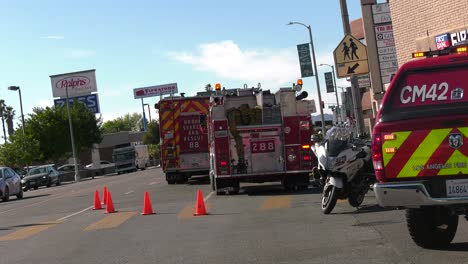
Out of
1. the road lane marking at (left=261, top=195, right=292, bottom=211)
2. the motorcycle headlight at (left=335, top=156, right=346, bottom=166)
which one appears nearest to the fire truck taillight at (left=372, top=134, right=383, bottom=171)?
the motorcycle headlight at (left=335, top=156, right=346, bottom=166)

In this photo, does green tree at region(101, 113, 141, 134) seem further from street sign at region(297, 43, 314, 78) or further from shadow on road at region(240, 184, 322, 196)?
shadow on road at region(240, 184, 322, 196)

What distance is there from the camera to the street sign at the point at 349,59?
60.4ft

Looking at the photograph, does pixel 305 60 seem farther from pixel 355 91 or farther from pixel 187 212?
pixel 187 212

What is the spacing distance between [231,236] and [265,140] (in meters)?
8.28

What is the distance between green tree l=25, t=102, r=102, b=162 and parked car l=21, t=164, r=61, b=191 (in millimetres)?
20815

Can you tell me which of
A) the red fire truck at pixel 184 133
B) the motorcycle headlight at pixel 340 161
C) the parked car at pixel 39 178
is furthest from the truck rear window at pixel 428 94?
the parked car at pixel 39 178

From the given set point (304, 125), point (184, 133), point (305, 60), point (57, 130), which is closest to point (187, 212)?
point (304, 125)

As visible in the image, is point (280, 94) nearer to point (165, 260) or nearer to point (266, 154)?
point (266, 154)

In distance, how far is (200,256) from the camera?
30.1 ft

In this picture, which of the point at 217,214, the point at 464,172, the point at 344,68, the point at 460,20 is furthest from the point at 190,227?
the point at 460,20

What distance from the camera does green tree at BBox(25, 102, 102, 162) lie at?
72750 millimetres

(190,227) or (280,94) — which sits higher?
(280,94)

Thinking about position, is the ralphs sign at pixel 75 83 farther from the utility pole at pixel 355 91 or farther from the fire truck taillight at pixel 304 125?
the fire truck taillight at pixel 304 125

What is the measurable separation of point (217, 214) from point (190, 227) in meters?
2.01
